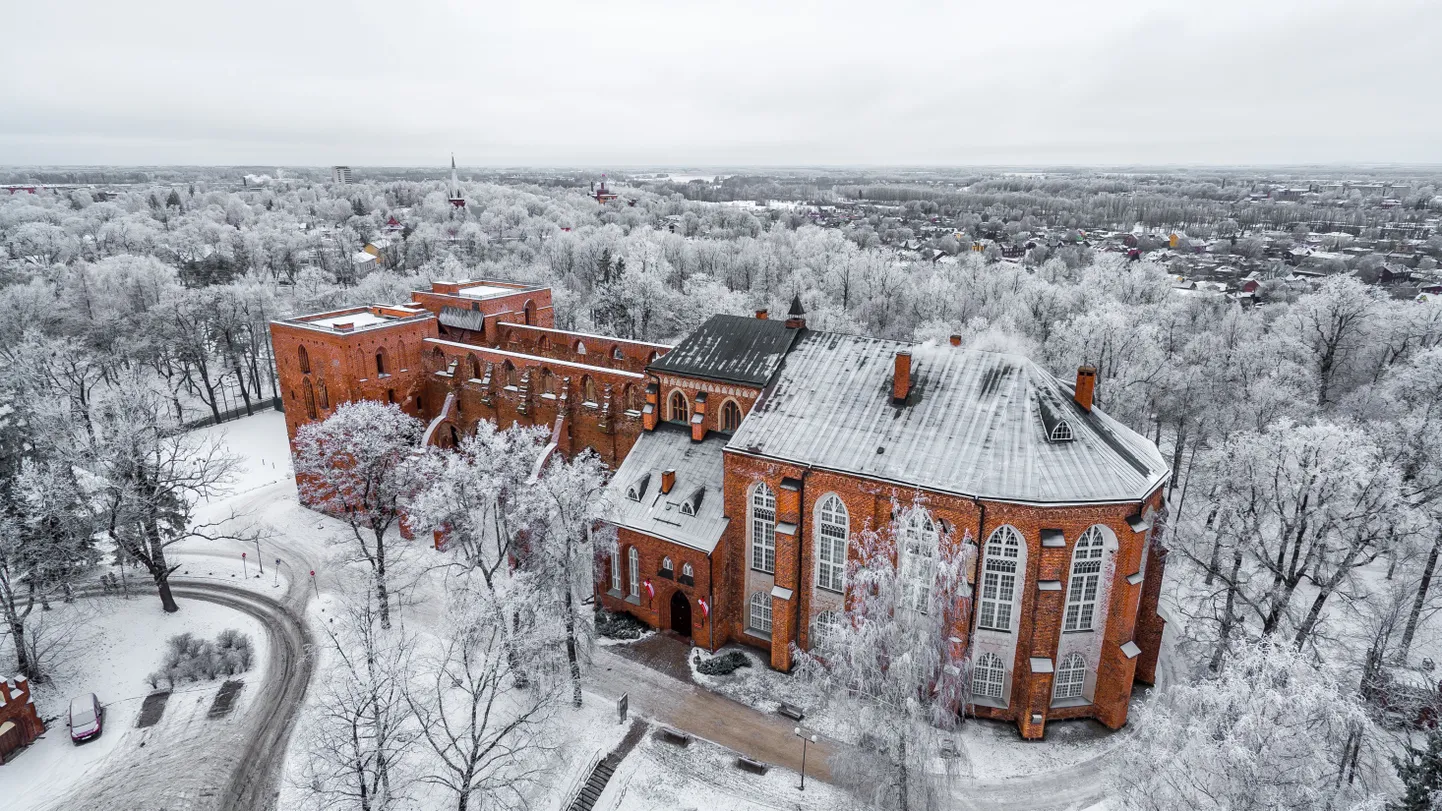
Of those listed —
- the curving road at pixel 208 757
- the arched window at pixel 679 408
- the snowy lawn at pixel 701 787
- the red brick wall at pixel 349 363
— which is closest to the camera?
the snowy lawn at pixel 701 787

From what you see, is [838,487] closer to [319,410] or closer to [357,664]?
[357,664]

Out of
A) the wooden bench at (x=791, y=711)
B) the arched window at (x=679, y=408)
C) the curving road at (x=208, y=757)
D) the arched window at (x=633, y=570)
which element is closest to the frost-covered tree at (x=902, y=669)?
the wooden bench at (x=791, y=711)

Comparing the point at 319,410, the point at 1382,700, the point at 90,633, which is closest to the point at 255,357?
the point at 319,410

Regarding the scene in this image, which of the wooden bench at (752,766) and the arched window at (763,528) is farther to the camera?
the arched window at (763,528)

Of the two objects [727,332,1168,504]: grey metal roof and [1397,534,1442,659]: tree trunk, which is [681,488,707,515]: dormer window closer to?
[727,332,1168,504]: grey metal roof

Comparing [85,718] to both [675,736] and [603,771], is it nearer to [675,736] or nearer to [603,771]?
[603,771]

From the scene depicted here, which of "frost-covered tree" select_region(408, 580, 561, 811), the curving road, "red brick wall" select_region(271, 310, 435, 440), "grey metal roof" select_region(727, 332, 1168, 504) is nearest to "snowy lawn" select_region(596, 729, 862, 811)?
"frost-covered tree" select_region(408, 580, 561, 811)

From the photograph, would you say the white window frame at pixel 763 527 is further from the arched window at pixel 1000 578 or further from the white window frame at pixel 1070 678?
the white window frame at pixel 1070 678
